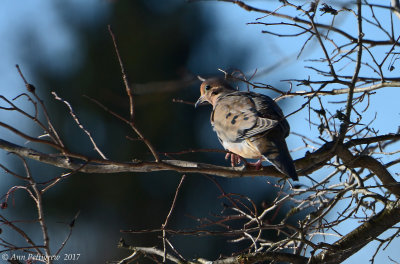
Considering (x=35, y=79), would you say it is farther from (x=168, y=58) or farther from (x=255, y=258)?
(x=255, y=258)

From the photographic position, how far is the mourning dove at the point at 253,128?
3.94 m

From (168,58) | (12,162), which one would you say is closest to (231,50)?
(168,58)

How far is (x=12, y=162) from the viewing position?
889 centimetres

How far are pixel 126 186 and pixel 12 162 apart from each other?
2.02 meters

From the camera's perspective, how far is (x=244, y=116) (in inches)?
182

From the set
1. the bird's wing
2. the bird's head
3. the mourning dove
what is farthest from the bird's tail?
the bird's head

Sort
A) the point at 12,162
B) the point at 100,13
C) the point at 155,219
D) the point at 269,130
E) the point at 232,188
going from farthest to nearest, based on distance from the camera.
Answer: the point at 100,13 → the point at 155,219 → the point at 232,188 → the point at 12,162 → the point at 269,130

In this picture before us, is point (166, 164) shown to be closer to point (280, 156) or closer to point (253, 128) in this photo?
point (280, 156)

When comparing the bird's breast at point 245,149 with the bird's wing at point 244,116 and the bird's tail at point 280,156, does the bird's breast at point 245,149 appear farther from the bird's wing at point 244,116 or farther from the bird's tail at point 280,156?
the bird's tail at point 280,156

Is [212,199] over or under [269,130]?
over

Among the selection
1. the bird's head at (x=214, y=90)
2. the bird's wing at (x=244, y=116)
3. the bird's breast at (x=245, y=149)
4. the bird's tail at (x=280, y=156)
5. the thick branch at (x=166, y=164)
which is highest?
the bird's head at (x=214, y=90)

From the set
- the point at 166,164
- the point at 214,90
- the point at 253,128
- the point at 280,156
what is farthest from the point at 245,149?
the point at 166,164

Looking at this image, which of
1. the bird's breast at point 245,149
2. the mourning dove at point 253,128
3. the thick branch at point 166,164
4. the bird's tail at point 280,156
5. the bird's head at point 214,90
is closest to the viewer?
the thick branch at point 166,164

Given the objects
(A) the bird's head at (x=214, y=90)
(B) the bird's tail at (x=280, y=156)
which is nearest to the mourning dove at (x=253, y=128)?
(B) the bird's tail at (x=280, y=156)
